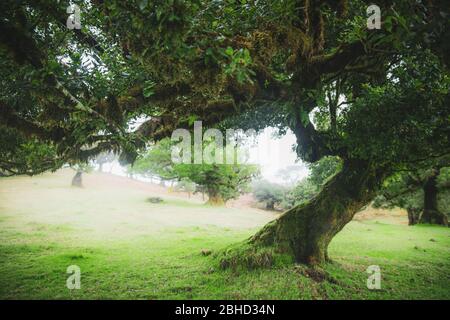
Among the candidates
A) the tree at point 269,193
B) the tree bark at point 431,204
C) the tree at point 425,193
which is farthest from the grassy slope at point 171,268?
the tree at point 269,193

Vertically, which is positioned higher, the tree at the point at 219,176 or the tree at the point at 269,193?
the tree at the point at 219,176

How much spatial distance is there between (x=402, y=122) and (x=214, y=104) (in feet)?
12.3

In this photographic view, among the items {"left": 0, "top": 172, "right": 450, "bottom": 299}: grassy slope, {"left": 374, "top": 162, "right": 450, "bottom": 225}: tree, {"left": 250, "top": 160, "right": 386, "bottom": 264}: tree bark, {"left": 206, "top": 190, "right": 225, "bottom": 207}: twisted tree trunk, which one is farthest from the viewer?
{"left": 206, "top": 190, "right": 225, "bottom": 207}: twisted tree trunk

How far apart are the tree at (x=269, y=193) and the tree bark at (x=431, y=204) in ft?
64.7

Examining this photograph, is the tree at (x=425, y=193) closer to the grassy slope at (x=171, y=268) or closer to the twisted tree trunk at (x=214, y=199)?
the grassy slope at (x=171, y=268)

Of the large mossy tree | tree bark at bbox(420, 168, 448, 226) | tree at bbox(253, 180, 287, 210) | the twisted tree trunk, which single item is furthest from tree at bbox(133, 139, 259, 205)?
the large mossy tree

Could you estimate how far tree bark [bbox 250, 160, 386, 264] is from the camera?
26.2 feet

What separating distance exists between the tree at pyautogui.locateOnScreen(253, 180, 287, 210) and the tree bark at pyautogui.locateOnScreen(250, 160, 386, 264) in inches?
1295

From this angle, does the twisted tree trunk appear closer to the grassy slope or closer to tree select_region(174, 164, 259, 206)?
tree select_region(174, 164, 259, 206)

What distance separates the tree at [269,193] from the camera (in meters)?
41.1

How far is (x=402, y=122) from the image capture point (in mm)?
5355

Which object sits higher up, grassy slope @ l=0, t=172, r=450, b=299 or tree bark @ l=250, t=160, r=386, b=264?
tree bark @ l=250, t=160, r=386, b=264
